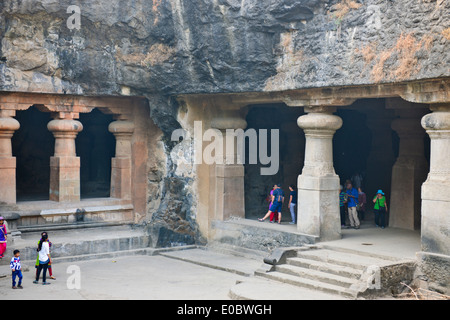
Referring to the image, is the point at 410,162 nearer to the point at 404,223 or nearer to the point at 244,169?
the point at 404,223

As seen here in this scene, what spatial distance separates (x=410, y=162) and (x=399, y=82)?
10.5ft

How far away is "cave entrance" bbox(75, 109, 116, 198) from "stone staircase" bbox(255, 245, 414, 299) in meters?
7.22

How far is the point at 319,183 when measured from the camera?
417 inches

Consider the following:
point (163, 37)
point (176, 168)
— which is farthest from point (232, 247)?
point (163, 37)

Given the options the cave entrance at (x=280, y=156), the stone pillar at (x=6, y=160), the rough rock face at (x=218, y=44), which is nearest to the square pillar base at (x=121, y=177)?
the rough rock face at (x=218, y=44)

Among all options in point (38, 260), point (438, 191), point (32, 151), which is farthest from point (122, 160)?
point (438, 191)

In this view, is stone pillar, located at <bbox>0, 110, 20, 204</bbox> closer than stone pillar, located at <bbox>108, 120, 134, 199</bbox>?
Yes

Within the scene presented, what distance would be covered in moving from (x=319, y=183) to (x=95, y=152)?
7565 millimetres

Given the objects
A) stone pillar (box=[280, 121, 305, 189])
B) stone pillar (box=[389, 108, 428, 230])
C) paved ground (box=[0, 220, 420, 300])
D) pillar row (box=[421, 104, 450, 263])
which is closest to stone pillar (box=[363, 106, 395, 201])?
stone pillar (box=[280, 121, 305, 189])

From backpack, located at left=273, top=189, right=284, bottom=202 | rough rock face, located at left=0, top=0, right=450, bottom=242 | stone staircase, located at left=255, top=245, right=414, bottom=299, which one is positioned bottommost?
stone staircase, located at left=255, top=245, right=414, bottom=299

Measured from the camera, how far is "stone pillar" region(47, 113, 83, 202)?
1241 centimetres

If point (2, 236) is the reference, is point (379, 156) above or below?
above

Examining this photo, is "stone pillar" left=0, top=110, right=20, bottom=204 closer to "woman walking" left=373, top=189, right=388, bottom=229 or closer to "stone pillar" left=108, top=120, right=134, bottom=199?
"stone pillar" left=108, top=120, right=134, bottom=199

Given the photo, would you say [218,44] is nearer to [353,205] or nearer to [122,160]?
[122,160]
